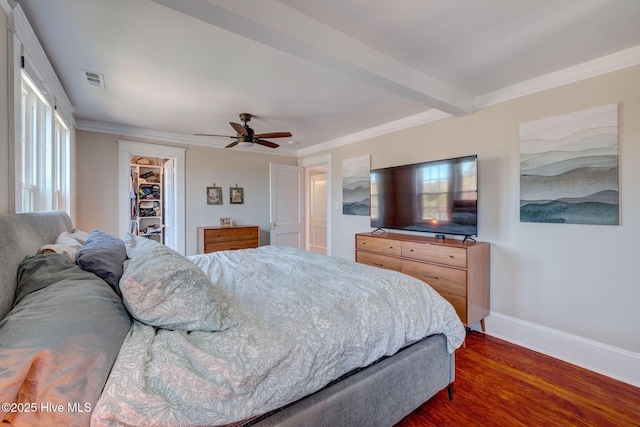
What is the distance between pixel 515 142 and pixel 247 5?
8.56ft

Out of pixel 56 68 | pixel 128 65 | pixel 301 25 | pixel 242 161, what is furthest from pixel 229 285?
pixel 242 161

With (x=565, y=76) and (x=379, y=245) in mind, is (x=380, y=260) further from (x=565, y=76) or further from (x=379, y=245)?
(x=565, y=76)

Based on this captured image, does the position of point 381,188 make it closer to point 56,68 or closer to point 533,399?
point 533,399

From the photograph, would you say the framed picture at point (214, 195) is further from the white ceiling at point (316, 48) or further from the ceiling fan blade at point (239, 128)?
the ceiling fan blade at point (239, 128)

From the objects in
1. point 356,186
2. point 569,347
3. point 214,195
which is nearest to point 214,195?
point 214,195

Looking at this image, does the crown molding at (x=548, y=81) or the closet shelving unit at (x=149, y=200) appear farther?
the closet shelving unit at (x=149, y=200)

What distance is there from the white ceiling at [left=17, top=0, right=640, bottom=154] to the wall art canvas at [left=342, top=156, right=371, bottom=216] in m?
1.20

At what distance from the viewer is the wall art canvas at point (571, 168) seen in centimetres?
215

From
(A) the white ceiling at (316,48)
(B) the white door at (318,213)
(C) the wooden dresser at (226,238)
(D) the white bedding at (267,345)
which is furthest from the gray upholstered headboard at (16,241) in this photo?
(B) the white door at (318,213)

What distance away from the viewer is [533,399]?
74.2 inches

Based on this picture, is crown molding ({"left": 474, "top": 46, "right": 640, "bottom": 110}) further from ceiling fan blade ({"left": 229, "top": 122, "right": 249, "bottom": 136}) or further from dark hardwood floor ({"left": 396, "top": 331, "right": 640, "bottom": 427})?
ceiling fan blade ({"left": 229, "top": 122, "right": 249, "bottom": 136})

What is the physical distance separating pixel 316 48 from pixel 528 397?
275 cm

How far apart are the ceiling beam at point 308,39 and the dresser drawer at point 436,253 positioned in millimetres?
1440

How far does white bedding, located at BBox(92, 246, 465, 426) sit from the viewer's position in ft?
3.04
